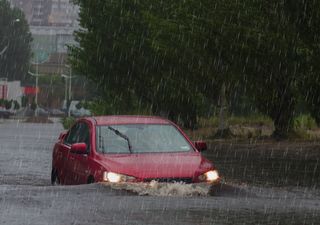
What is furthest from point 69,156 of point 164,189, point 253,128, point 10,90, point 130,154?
point 10,90

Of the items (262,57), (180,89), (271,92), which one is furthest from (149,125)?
(180,89)

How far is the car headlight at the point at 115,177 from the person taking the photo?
453 inches

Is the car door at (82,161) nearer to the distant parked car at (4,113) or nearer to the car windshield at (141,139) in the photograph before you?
the car windshield at (141,139)

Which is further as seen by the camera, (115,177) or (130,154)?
(130,154)

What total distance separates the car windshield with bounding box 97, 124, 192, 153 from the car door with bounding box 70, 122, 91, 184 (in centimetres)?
21

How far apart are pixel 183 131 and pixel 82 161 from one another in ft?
17.2

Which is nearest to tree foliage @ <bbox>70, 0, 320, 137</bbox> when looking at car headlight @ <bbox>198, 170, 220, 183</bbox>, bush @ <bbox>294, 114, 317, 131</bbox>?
bush @ <bbox>294, 114, 317, 131</bbox>

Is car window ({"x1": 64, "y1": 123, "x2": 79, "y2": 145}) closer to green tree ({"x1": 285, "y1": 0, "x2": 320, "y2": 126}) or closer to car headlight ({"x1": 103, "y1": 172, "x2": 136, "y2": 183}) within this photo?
car headlight ({"x1": 103, "y1": 172, "x2": 136, "y2": 183})

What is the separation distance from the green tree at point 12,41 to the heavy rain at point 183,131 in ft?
212

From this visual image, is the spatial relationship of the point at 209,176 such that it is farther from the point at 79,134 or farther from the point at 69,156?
the point at 79,134

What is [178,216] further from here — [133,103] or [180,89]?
[133,103]

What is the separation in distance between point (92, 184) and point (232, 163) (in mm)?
12151

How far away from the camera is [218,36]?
29719 mm

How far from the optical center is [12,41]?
404 feet
